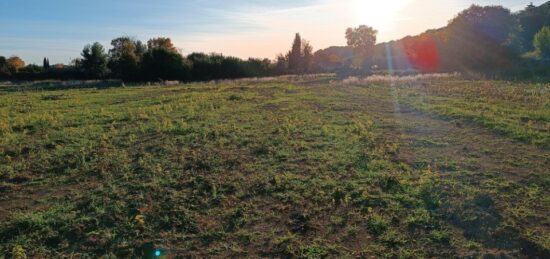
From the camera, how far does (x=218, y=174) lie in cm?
870

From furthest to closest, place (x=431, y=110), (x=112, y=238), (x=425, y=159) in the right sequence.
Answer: (x=431, y=110) < (x=425, y=159) < (x=112, y=238)

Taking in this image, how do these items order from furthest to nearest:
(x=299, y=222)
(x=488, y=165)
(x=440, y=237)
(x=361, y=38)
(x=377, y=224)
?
(x=361, y=38)
(x=488, y=165)
(x=299, y=222)
(x=377, y=224)
(x=440, y=237)

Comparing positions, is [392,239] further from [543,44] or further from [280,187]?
[543,44]

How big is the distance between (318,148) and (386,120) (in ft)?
14.8

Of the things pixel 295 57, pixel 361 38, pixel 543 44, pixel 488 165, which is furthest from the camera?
pixel 361 38

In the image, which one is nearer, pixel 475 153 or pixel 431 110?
pixel 475 153

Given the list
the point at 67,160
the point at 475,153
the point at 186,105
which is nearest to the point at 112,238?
the point at 67,160

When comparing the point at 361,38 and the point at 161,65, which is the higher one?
the point at 361,38

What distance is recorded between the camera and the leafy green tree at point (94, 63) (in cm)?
6334

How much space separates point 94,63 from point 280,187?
63.8 m

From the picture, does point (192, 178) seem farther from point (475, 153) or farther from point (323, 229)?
point (475, 153)

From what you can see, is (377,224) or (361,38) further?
(361,38)

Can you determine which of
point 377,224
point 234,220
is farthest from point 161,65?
point 377,224

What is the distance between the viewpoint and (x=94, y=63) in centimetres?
6384
